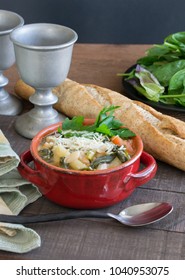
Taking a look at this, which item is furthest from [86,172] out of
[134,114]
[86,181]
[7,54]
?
[7,54]

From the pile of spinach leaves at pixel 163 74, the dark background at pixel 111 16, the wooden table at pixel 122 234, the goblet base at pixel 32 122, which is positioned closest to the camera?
the wooden table at pixel 122 234

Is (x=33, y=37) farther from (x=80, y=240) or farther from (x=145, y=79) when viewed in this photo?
(x=80, y=240)

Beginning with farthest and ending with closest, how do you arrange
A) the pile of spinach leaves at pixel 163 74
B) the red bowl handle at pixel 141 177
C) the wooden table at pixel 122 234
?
the pile of spinach leaves at pixel 163 74, the red bowl handle at pixel 141 177, the wooden table at pixel 122 234

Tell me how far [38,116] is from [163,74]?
1.41 ft

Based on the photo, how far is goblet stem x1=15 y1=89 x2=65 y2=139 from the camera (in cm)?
176

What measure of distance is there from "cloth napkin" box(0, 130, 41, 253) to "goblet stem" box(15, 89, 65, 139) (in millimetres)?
195

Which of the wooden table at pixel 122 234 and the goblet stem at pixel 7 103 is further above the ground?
the wooden table at pixel 122 234

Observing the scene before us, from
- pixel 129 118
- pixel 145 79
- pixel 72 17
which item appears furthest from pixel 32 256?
pixel 72 17

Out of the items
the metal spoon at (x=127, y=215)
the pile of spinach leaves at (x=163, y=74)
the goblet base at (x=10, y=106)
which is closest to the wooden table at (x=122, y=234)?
the metal spoon at (x=127, y=215)

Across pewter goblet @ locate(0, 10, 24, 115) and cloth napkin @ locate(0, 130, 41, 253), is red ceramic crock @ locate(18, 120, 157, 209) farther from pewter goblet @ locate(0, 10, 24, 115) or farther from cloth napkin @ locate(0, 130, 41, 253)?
pewter goblet @ locate(0, 10, 24, 115)

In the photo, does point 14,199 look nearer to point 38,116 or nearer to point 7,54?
point 38,116

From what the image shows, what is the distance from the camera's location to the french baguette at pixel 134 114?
159 centimetres

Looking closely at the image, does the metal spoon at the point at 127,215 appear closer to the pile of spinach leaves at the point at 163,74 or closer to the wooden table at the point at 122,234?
the wooden table at the point at 122,234

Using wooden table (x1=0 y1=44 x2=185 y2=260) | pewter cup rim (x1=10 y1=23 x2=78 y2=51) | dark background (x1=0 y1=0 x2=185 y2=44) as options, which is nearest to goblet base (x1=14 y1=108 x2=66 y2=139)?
pewter cup rim (x1=10 y1=23 x2=78 y2=51)
